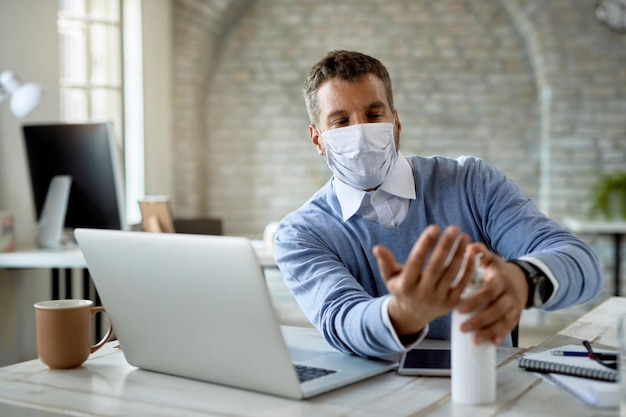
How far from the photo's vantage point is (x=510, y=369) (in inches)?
49.6

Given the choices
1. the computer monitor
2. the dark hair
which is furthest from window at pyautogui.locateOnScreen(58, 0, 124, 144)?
the dark hair

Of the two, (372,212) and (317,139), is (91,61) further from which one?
(372,212)

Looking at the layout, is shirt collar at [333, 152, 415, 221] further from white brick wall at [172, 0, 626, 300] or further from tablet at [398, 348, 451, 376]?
white brick wall at [172, 0, 626, 300]

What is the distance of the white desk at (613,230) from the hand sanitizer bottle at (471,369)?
361 cm

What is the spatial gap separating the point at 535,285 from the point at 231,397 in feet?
1.59

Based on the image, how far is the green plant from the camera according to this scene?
477 cm

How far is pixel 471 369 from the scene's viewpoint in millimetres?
1068

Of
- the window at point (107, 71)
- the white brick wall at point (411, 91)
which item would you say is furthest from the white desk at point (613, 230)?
the window at point (107, 71)

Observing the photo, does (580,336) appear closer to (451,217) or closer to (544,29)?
(451,217)

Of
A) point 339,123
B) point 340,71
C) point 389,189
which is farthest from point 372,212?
point 340,71

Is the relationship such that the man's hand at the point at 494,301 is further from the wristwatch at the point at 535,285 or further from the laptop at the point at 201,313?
the laptop at the point at 201,313

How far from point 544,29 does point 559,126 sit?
616 millimetres

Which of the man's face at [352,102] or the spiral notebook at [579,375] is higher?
the man's face at [352,102]

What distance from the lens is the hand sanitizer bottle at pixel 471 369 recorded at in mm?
1066
